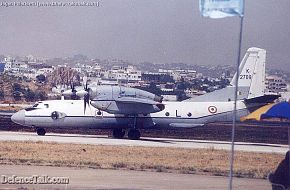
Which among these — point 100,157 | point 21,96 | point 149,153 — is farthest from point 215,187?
point 21,96

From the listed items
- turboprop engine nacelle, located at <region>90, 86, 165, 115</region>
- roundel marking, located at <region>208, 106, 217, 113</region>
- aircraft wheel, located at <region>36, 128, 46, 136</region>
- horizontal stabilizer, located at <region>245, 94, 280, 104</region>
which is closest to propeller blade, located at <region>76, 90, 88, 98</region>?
turboprop engine nacelle, located at <region>90, 86, 165, 115</region>

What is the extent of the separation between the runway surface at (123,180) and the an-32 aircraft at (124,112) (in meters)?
18.4

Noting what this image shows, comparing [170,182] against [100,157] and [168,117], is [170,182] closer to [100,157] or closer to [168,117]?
[100,157]

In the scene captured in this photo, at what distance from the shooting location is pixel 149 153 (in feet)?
89.8

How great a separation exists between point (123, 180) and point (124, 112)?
21.3 metres

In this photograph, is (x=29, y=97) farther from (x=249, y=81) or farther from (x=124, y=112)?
(x=124, y=112)

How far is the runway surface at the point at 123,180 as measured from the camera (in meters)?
15.7

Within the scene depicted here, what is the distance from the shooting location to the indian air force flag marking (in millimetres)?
10336

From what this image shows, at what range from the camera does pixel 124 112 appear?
38.4 metres

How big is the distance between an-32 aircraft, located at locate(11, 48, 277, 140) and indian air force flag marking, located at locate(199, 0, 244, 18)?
89.5ft

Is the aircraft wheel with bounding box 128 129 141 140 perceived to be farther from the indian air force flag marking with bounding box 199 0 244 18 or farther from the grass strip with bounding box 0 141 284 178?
the indian air force flag marking with bounding box 199 0 244 18

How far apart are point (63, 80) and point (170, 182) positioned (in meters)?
152

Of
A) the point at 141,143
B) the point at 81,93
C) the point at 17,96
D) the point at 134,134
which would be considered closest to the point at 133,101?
the point at 134,134

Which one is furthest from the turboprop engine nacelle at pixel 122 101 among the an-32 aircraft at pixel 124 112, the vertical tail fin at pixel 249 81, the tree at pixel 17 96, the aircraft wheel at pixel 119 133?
the tree at pixel 17 96
